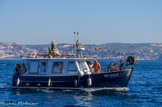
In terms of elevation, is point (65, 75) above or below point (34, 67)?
below

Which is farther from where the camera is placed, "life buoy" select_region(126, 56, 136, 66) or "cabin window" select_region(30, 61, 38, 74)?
"cabin window" select_region(30, 61, 38, 74)

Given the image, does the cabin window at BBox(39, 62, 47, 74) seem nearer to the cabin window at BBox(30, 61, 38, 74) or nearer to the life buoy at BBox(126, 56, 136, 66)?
the cabin window at BBox(30, 61, 38, 74)

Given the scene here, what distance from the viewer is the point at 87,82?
29531 millimetres

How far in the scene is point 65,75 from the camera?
1181 inches

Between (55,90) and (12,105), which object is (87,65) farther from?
(12,105)

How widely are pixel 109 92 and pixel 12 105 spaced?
27.3 ft

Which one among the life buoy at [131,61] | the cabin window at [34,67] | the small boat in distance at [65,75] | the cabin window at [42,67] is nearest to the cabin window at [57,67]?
Answer: the small boat in distance at [65,75]

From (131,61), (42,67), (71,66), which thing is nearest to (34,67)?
(42,67)

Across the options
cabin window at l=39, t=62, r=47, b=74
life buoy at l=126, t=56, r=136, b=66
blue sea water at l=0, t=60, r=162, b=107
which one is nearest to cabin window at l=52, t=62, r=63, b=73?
cabin window at l=39, t=62, r=47, b=74

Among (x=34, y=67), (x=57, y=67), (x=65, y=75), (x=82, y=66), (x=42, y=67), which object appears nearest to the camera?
(x=65, y=75)

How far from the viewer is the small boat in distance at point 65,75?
2955 cm

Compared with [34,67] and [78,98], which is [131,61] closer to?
[78,98]

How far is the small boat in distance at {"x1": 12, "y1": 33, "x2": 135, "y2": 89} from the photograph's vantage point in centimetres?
2955

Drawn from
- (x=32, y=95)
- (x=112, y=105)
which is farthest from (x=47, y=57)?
(x=112, y=105)
